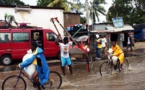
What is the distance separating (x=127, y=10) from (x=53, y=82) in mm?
39400

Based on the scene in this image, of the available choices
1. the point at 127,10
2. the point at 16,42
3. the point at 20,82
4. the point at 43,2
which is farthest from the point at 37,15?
the point at 127,10

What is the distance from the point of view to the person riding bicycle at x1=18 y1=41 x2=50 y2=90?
6742 millimetres

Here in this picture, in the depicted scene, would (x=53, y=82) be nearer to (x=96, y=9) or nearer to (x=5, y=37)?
(x=5, y=37)

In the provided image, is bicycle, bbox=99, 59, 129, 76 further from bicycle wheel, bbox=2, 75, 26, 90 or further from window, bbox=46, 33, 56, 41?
window, bbox=46, 33, 56, 41

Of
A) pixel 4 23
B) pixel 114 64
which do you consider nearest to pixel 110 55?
pixel 114 64

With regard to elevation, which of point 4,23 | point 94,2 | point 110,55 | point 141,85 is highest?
point 94,2

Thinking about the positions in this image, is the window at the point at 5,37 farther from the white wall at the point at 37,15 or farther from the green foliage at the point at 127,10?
the green foliage at the point at 127,10

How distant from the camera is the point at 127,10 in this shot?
4488cm

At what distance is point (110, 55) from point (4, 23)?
1031 cm

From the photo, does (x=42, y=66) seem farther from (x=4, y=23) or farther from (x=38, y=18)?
(x=38, y=18)

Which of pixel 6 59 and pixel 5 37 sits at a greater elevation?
pixel 5 37

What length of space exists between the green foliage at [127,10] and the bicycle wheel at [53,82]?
3738cm

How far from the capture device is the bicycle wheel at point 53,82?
7.40m

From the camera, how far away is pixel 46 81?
279 inches
